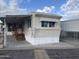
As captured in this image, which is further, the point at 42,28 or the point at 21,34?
the point at 21,34

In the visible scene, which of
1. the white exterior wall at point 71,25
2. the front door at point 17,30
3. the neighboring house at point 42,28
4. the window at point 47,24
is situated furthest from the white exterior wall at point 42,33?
the front door at point 17,30

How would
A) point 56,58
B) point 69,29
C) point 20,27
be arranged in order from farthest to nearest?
point 20,27 → point 69,29 → point 56,58

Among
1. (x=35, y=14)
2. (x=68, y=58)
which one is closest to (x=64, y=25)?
(x=35, y=14)

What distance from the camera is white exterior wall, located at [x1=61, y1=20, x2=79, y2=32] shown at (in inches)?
977

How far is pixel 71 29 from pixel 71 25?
2.01 feet

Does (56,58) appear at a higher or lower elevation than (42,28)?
lower

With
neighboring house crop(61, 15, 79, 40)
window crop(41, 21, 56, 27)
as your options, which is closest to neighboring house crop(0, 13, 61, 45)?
window crop(41, 21, 56, 27)

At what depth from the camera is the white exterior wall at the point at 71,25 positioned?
81.4 ft

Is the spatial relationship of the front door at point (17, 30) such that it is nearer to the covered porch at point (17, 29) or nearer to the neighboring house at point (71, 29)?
the covered porch at point (17, 29)

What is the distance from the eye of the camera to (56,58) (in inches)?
443

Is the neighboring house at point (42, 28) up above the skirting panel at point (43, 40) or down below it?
above

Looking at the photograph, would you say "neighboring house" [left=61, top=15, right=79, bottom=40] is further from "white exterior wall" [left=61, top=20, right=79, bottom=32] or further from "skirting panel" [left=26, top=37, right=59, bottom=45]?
"skirting panel" [left=26, top=37, right=59, bottom=45]

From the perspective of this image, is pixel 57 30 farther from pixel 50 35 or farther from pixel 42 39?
pixel 42 39

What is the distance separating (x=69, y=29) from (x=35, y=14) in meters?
8.18
